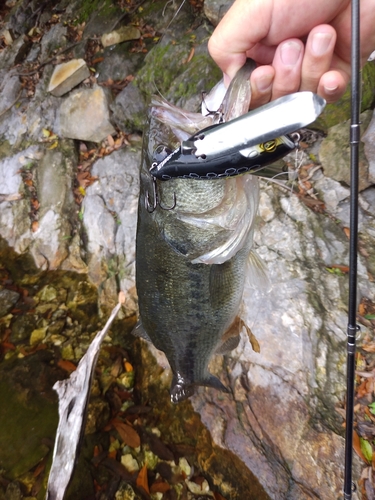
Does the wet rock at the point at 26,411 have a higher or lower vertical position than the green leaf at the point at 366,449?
lower

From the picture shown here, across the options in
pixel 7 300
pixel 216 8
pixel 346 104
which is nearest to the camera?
pixel 346 104

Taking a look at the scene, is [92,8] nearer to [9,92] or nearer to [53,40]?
[53,40]

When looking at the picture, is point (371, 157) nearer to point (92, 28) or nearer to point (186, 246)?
point (186, 246)

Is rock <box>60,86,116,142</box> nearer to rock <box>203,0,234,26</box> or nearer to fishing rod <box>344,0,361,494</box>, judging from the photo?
rock <box>203,0,234,26</box>

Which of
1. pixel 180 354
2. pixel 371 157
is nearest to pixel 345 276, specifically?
pixel 371 157

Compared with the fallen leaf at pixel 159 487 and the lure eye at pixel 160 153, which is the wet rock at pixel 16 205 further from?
the lure eye at pixel 160 153

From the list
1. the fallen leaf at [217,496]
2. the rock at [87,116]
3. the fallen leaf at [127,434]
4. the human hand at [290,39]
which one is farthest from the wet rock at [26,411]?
the human hand at [290,39]

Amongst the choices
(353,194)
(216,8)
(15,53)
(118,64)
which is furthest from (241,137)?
(15,53)
